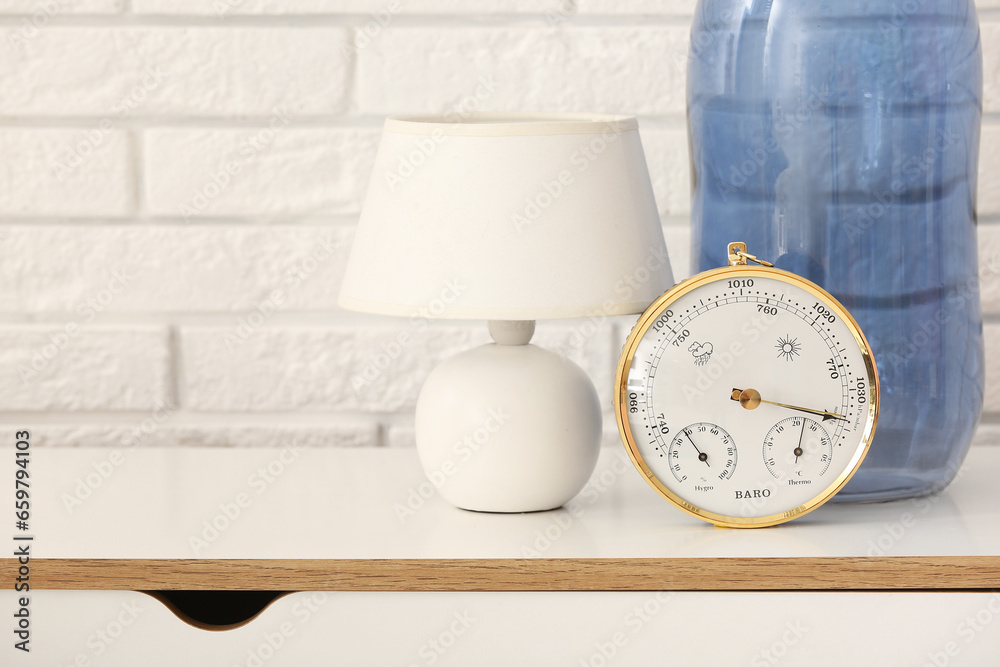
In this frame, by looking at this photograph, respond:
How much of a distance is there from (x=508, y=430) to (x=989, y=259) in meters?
0.61

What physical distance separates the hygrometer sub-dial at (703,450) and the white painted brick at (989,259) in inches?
18.8

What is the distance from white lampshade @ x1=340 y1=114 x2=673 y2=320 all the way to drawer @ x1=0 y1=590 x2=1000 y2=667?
209mm

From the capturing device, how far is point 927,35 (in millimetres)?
766

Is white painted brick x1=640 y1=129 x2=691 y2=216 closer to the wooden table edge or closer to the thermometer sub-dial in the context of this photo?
the thermometer sub-dial

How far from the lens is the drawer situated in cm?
70

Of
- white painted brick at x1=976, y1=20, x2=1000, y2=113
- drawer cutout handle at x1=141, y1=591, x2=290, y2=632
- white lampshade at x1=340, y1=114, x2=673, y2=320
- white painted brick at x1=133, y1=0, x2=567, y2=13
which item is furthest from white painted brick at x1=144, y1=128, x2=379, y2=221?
white painted brick at x1=976, y1=20, x2=1000, y2=113

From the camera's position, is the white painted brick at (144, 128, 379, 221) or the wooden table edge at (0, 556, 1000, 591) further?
the white painted brick at (144, 128, 379, 221)

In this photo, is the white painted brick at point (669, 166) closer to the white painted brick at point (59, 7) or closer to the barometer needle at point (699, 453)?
the barometer needle at point (699, 453)

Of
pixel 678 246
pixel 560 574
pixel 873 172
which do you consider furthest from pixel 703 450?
pixel 678 246

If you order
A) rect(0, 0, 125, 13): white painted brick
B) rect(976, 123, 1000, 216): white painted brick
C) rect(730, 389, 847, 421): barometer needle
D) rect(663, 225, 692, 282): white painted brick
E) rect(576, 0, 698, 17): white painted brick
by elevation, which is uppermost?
rect(0, 0, 125, 13): white painted brick

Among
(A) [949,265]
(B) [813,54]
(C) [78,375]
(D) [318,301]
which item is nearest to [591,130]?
(B) [813,54]

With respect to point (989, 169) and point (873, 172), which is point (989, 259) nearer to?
point (989, 169)

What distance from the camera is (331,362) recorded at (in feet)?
3.67

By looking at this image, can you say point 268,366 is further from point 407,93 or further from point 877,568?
point 877,568
